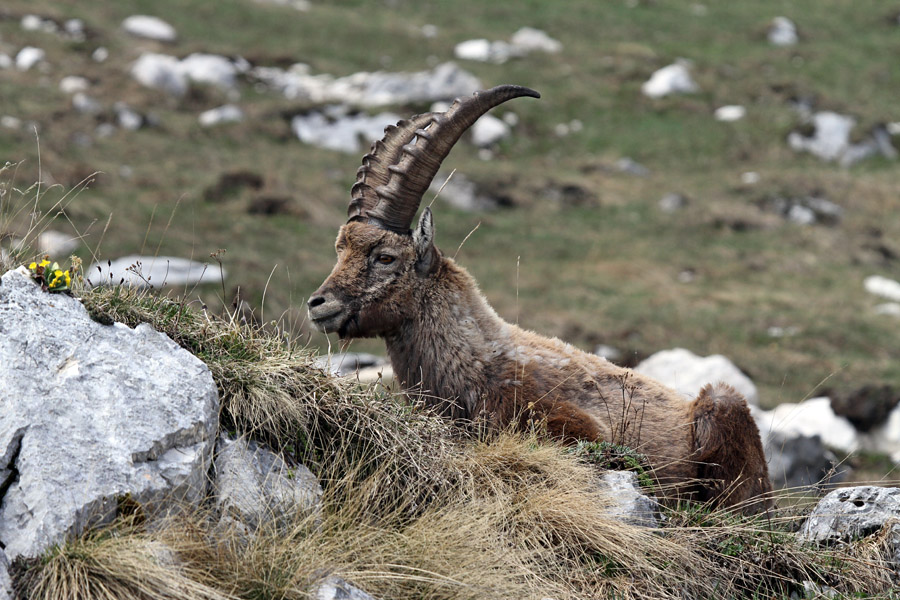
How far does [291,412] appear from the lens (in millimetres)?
5918

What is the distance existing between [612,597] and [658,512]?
1.00 meters

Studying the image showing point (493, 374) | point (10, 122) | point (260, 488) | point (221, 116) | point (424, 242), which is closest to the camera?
point (260, 488)

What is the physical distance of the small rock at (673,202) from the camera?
116 ft

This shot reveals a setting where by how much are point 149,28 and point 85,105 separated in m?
11.7

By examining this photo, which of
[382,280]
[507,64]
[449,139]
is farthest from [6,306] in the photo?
[507,64]

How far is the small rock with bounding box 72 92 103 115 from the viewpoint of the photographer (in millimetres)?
36250

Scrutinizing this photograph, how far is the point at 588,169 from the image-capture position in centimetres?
3847

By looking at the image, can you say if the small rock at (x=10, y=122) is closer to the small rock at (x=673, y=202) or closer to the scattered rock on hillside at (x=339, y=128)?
the scattered rock on hillside at (x=339, y=128)

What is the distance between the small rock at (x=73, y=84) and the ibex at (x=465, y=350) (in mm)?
33790

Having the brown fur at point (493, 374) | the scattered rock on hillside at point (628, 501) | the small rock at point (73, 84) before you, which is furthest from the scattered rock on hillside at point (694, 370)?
the small rock at point (73, 84)

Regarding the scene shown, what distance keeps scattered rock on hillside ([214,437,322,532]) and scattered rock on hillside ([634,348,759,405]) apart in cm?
1471

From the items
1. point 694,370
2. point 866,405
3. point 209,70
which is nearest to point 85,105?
point 209,70

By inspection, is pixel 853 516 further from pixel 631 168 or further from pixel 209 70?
pixel 209 70

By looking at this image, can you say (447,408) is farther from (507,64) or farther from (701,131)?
(507,64)
